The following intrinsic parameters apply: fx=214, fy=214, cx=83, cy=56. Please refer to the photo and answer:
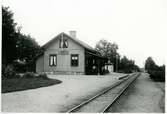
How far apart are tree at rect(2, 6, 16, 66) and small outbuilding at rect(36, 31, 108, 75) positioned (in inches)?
477

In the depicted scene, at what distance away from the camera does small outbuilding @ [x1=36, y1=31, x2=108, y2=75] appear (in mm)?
28031

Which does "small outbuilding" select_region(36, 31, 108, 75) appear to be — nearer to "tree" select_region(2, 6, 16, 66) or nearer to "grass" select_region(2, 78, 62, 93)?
"tree" select_region(2, 6, 16, 66)

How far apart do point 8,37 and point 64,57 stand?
13681 mm

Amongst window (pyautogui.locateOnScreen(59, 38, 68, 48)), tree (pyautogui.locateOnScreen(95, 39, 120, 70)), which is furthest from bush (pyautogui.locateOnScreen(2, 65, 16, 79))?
tree (pyautogui.locateOnScreen(95, 39, 120, 70))

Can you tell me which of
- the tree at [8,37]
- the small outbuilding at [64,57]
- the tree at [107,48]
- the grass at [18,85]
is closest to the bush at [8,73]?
the tree at [8,37]

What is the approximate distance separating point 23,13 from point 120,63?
6160 cm

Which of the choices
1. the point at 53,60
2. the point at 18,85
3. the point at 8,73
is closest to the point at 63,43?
the point at 53,60

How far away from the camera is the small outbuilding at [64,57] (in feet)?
92.0

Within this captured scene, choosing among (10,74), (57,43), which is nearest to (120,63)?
(57,43)

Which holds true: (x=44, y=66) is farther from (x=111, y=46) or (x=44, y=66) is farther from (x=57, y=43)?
(x=111, y=46)

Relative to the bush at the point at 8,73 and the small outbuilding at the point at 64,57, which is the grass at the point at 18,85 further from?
the small outbuilding at the point at 64,57

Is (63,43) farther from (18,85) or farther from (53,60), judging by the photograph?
(18,85)

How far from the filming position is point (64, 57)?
2841 cm

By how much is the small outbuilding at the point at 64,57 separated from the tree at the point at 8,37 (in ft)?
39.7
